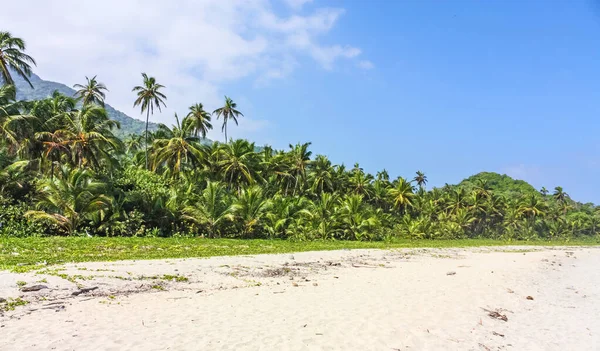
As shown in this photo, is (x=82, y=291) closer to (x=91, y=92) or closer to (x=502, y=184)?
(x=91, y=92)

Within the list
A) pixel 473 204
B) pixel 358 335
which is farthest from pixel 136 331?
pixel 473 204

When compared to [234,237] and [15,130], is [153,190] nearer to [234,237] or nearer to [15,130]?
[234,237]

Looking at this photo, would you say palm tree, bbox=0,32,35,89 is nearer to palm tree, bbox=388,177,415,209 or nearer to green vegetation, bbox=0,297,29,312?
green vegetation, bbox=0,297,29,312

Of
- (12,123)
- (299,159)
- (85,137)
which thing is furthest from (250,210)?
(299,159)

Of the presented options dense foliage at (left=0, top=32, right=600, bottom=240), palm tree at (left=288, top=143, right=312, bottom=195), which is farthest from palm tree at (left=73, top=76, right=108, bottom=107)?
palm tree at (left=288, top=143, right=312, bottom=195)

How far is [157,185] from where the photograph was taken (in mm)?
30031

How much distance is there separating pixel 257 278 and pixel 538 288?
9553 mm

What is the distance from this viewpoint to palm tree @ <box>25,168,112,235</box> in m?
21.3

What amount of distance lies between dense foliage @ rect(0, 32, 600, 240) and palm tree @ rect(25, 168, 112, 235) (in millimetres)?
55

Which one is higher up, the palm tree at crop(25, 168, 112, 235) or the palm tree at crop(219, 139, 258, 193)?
the palm tree at crop(219, 139, 258, 193)

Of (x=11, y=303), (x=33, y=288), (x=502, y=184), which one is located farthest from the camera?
(x=502, y=184)

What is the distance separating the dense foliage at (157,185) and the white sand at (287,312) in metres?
11.8

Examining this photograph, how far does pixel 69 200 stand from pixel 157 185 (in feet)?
28.5

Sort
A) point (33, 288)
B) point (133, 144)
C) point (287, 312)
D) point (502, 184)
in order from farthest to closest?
1. point (502, 184)
2. point (133, 144)
3. point (33, 288)
4. point (287, 312)
